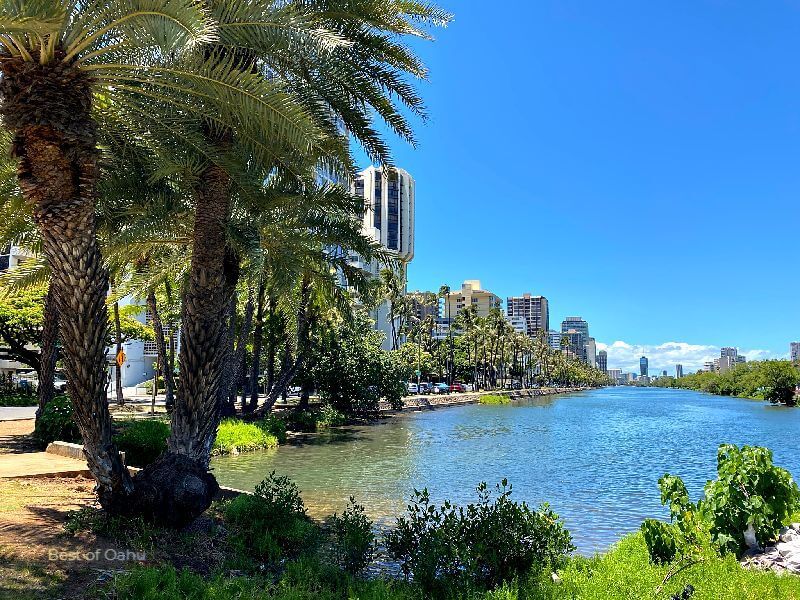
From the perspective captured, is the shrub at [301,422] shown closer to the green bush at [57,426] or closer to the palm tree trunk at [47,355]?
the palm tree trunk at [47,355]

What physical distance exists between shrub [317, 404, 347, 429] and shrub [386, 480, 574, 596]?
88.1 ft

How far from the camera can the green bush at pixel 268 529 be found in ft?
26.4

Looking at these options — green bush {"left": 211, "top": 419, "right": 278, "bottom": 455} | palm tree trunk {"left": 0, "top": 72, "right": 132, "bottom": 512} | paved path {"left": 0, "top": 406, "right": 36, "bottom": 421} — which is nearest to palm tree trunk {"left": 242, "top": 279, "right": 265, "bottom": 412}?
green bush {"left": 211, "top": 419, "right": 278, "bottom": 455}

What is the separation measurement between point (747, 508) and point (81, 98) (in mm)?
10631

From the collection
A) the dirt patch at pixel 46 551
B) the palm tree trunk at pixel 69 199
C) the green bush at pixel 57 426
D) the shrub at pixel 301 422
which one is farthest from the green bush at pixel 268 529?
the shrub at pixel 301 422

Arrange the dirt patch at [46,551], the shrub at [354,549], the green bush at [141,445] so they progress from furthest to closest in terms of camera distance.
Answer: the green bush at [141,445], the shrub at [354,549], the dirt patch at [46,551]

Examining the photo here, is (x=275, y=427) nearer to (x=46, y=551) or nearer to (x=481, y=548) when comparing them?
(x=46, y=551)

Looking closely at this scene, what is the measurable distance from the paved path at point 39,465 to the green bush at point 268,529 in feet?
16.2

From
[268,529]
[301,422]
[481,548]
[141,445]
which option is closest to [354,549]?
[268,529]

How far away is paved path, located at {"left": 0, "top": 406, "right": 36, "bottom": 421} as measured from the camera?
26431mm

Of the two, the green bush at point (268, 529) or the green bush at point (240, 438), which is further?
the green bush at point (240, 438)

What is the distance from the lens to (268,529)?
27.9 feet

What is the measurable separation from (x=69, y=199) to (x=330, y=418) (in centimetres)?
2982

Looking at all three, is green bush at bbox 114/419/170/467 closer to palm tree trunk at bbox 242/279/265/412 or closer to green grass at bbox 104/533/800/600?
green grass at bbox 104/533/800/600
